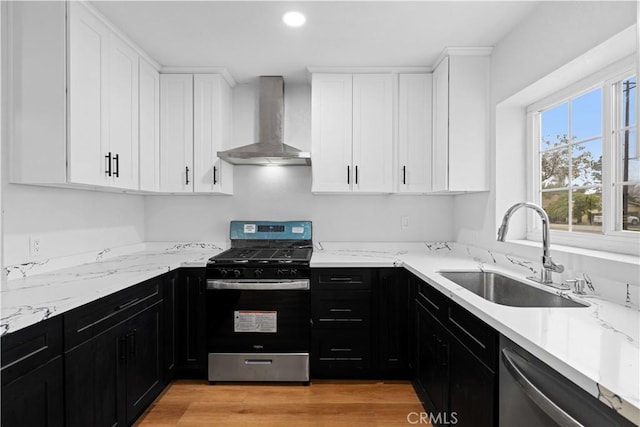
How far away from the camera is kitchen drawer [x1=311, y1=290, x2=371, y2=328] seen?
2646 millimetres

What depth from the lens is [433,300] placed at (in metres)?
2.03

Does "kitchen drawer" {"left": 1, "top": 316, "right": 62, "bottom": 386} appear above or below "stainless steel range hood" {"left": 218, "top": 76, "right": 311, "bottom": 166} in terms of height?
below

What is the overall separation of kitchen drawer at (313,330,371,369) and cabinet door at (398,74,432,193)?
125 centimetres

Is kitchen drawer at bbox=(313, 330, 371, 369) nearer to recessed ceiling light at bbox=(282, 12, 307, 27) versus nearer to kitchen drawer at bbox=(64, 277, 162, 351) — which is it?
kitchen drawer at bbox=(64, 277, 162, 351)

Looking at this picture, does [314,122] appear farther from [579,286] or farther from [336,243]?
[579,286]

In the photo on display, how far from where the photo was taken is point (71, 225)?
7.70 ft

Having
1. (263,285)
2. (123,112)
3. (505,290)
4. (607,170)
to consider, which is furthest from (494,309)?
(123,112)

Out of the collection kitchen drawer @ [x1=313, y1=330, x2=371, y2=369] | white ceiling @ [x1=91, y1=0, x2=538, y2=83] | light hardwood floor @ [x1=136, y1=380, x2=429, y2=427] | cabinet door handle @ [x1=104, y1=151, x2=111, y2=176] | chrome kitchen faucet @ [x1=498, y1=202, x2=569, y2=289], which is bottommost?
light hardwood floor @ [x1=136, y1=380, x2=429, y2=427]

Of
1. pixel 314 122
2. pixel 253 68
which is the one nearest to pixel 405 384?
pixel 314 122

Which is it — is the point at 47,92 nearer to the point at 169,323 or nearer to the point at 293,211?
the point at 169,323

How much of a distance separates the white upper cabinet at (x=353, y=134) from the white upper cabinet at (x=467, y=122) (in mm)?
486

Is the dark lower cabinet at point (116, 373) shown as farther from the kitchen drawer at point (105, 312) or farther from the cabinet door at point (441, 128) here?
the cabinet door at point (441, 128)

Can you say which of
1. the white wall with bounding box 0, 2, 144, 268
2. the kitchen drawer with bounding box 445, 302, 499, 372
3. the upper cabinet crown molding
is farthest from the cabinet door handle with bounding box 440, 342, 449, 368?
the upper cabinet crown molding

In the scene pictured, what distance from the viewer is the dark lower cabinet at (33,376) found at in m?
1.22
